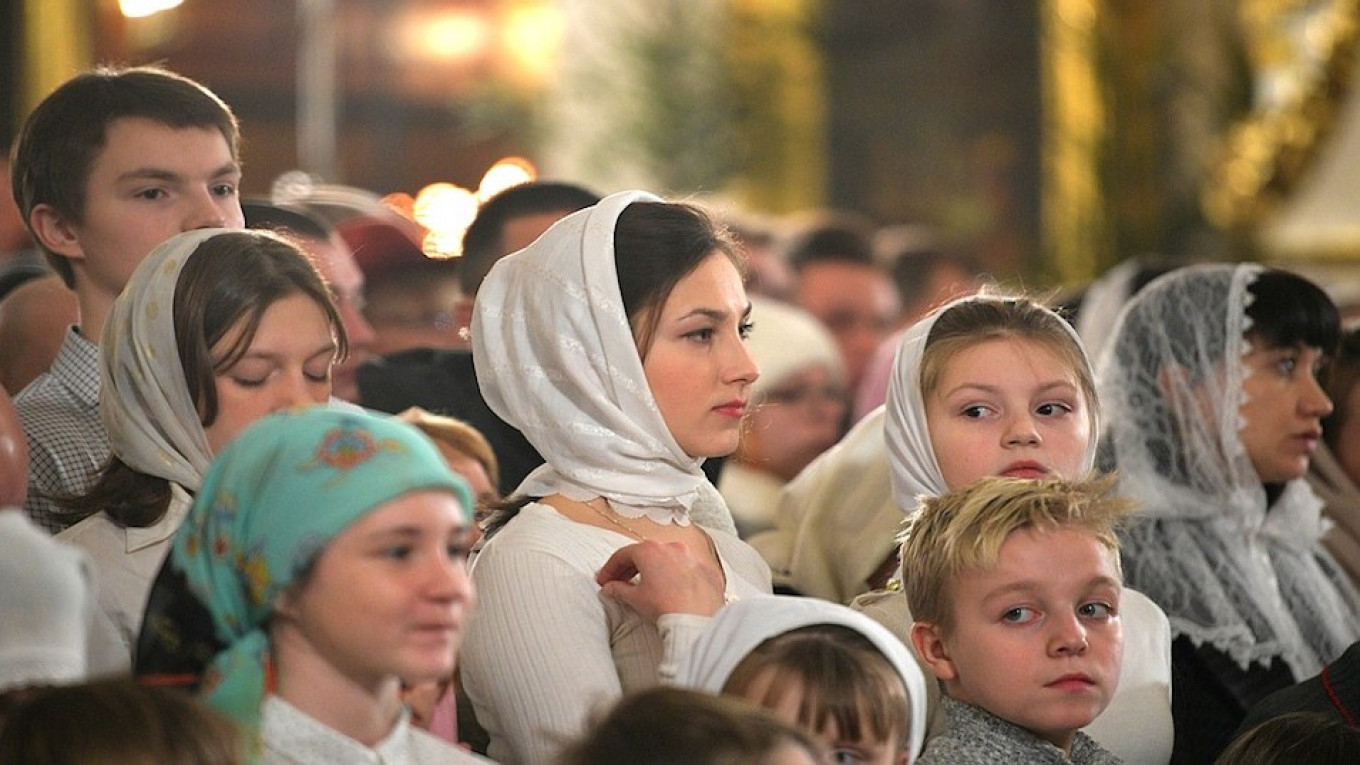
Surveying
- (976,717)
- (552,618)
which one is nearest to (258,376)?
(552,618)

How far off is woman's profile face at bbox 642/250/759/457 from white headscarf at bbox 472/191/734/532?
4 cm

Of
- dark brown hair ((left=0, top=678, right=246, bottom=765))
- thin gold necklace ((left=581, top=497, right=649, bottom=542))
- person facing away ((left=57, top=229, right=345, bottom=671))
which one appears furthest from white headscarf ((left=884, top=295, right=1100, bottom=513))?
dark brown hair ((left=0, top=678, right=246, bottom=765))

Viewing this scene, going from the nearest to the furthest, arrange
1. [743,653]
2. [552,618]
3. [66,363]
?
[743,653]
[552,618]
[66,363]

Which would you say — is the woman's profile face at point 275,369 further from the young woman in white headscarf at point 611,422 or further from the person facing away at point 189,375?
the young woman in white headscarf at point 611,422

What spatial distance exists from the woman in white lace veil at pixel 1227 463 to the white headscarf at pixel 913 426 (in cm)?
58

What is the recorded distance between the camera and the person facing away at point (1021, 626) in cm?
347

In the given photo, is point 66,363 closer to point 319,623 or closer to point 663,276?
point 663,276

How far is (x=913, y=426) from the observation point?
4.21 m

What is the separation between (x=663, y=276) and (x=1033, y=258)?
8886 mm

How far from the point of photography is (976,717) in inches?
139

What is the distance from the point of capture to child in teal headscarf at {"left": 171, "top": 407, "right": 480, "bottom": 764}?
276 centimetres

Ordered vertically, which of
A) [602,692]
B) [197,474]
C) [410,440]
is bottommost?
Result: [602,692]

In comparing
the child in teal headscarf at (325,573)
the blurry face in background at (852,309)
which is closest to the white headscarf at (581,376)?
the child in teal headscarf at (325,573)

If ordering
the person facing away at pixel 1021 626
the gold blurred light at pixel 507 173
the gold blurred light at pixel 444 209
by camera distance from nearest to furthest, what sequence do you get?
1. the person facing away at pixel 1021 626
2. the gold blurred light at pixel 444 209
3. the gold blurred light at pixel 507 173
